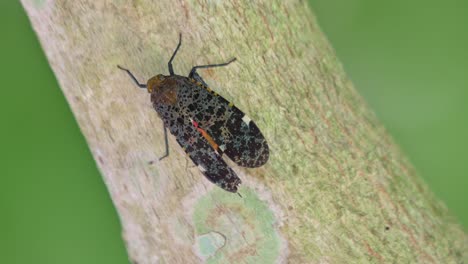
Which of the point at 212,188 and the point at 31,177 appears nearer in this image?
the point at 212,188

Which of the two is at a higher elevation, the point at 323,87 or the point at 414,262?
the point at 323,87

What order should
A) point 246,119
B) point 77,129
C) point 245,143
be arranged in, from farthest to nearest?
point 77,129 < point 245,143 < point 246,119

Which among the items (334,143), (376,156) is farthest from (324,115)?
(376,156)

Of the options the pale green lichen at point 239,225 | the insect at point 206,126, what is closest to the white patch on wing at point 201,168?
the insect at point 206,126

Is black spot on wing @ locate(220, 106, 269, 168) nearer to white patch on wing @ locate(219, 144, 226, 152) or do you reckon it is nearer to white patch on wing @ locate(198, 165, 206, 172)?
white patch on wing @ locate(219, 144, 226, 152)

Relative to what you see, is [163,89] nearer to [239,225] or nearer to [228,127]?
[228,127]

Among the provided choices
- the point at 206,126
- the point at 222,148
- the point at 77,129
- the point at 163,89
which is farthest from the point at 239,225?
the point at 77,129

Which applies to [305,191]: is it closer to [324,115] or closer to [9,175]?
[324,115]

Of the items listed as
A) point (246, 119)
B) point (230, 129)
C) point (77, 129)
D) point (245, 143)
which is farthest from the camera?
point (77, 129)
